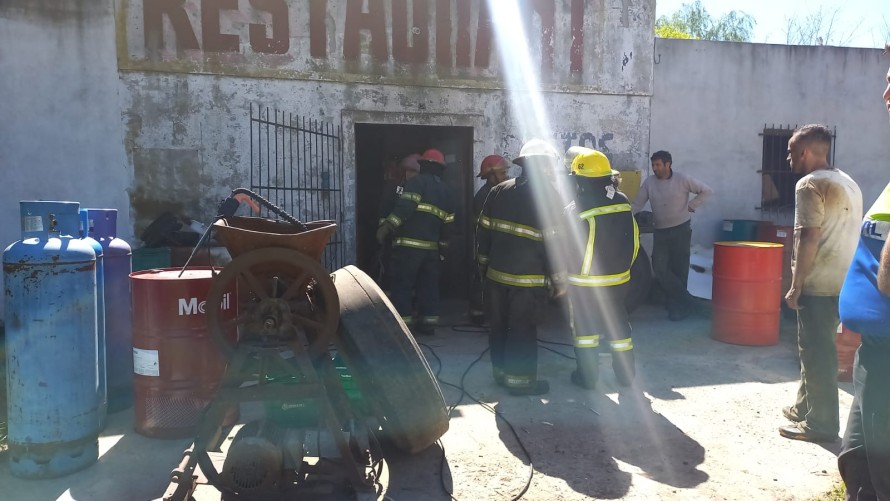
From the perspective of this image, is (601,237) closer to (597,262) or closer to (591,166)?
(597,262)

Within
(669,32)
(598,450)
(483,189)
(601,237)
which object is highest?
(669,32)

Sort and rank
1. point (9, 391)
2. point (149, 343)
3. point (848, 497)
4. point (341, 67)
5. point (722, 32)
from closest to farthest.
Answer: point (848, 497)
point (9, 391)
point (149, 343)
point (341, 67)
point (722, 32)

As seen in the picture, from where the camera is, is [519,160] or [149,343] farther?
[519,160]

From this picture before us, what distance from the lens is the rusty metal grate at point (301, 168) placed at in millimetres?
7168

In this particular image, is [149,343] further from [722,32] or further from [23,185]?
[722,32]

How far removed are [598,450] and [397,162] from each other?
624 cm

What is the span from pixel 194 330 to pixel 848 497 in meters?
3.55

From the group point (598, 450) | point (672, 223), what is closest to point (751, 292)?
point (672, 223)

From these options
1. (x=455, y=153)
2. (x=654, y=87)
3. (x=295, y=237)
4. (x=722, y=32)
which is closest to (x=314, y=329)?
(x=295, y=237)

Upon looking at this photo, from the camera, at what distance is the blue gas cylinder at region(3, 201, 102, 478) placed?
3.33 m

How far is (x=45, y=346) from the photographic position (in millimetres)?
3340

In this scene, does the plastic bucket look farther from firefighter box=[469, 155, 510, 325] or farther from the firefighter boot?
the firefighter boot

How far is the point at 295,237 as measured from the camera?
2996 mm

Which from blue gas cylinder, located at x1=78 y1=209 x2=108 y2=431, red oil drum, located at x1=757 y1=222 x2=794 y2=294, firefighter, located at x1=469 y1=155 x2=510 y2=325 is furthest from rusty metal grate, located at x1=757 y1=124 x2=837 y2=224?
blue gas cylinder, located at x1=78 y1=209 x2=108 y2=431
